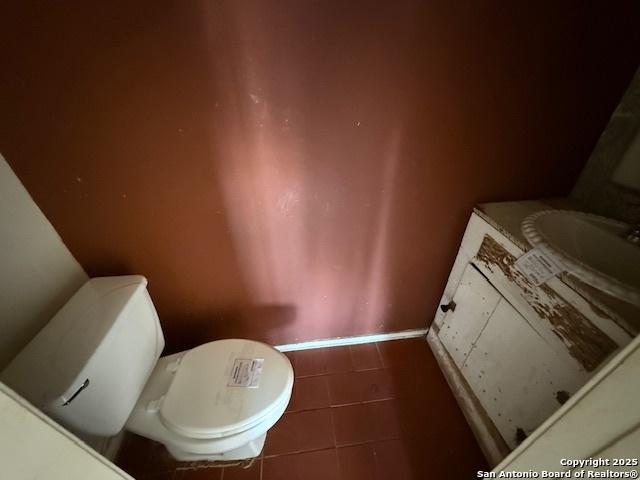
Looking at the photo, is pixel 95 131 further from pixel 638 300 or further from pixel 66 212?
pixel 638 300

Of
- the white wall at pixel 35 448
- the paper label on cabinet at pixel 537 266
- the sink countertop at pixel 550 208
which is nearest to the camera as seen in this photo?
the white wall at pixel 35 448

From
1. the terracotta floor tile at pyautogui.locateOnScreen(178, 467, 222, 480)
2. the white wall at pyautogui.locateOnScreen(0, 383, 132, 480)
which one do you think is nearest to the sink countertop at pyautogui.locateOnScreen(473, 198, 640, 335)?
the white wall at pyautogui.locateOnScreen(0, 383, 132, 480)

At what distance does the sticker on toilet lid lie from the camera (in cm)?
86

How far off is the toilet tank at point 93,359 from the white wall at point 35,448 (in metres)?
0.19

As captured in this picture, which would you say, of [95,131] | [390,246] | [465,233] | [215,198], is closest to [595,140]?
[465,233]

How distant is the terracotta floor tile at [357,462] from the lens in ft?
3.27

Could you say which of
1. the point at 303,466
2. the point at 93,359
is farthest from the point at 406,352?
the point at 93,359

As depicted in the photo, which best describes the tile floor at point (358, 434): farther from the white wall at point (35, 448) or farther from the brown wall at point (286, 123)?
the white wall at point (35, 448)

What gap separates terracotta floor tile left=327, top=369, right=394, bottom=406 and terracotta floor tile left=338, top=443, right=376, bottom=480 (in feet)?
0.55

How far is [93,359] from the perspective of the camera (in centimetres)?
68

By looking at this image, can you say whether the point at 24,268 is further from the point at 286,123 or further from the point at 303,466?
the point at 303,466

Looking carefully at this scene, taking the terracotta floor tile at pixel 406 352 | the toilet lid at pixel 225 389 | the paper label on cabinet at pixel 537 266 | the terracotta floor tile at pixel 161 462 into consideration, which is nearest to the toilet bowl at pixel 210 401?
the toilet lid at pixel 225 389

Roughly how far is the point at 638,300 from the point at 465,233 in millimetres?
519

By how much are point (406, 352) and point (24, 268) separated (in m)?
1.47
